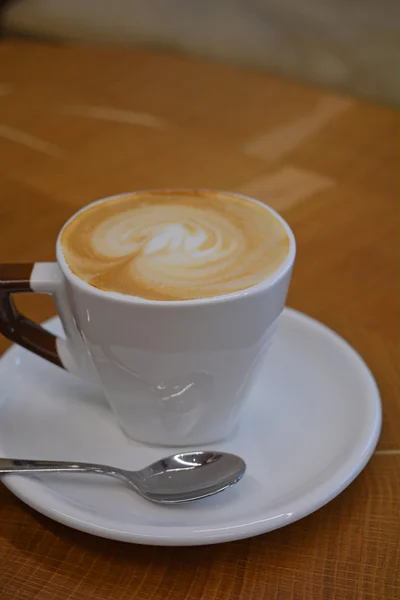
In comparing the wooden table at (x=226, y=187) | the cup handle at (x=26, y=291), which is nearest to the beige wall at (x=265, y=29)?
the wooden table at (x=226, y=187)

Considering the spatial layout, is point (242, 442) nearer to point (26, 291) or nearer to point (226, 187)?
point (26, 291)

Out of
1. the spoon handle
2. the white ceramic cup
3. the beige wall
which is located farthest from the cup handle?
the beige wall

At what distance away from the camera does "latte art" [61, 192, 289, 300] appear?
473mm

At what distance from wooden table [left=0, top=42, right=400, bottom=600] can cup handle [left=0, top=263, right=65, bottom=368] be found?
0.12 meters

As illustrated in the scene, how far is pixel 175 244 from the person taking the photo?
518mm

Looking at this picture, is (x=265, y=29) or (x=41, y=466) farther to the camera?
(x=265, y=29)

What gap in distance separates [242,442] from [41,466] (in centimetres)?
16

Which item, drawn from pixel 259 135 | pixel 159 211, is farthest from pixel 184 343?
pixel 259 135

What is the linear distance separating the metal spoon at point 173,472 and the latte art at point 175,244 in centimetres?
13

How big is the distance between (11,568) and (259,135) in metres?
0.79

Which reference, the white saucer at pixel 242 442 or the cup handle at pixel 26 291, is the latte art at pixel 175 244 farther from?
the white saucer at pixel 242 442

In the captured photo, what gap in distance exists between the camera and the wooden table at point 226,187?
432 millimetres

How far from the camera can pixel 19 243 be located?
2.59 feet

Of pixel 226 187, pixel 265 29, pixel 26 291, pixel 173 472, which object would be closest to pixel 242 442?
pixel 173 472
